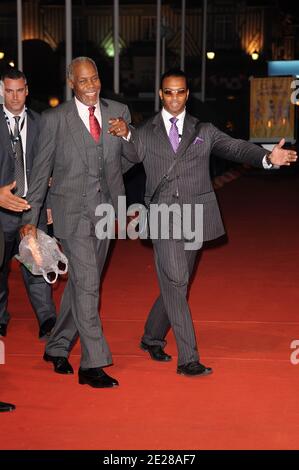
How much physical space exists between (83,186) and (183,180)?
591 mm

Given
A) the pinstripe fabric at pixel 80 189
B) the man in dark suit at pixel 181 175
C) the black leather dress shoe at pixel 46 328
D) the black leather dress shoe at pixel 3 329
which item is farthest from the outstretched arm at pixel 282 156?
the black leather dress shoe at pixel 3 329

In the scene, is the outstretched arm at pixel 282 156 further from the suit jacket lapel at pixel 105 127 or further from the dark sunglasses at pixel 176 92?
the suit jacket lapel at pixel 105 127

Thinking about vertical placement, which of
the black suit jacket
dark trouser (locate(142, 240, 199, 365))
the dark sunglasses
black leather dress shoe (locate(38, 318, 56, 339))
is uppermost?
the dark sunglasses

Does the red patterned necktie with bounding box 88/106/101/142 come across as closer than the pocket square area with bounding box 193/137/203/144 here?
Yes

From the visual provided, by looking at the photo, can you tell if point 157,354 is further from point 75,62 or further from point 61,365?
point 75,62

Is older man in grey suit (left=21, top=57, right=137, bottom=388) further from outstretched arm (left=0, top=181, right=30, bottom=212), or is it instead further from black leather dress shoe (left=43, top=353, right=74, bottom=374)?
outstretched arm (left=0, top=181, right=30, bottom=212)

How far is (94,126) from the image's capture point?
594cm

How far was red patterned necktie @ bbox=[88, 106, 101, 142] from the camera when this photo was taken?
5918 mm

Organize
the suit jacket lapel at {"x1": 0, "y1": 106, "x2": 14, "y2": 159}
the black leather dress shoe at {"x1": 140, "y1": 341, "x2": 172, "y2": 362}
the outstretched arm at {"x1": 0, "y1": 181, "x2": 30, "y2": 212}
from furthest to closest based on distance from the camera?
the suit jacket lapel at {"x1": 0, "y1": 106, "x2": 14, "y2": 159} < the black leather dress shoe at {"x1": 140, "y1": 341, "x2": 172, "y2": 362} < the outstretched arm at {"x1": 0, "y1": 181, "x2": 30, "y2": 212}

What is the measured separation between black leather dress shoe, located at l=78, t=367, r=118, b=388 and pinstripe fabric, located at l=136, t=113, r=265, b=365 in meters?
0.46

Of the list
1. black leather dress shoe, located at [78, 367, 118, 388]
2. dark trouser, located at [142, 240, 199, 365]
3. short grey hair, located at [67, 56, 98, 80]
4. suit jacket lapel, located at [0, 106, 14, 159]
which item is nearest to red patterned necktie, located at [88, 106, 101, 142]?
short grey hair, located at [67, 56, 98, 80]

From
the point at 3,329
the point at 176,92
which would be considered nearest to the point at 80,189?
the point at 176,92

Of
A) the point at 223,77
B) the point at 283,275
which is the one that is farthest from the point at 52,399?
the point at 223,77

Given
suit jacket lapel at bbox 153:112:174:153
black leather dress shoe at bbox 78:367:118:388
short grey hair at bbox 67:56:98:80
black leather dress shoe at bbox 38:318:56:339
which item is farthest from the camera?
black leather dress shoe at bbox 38:318:56:339
